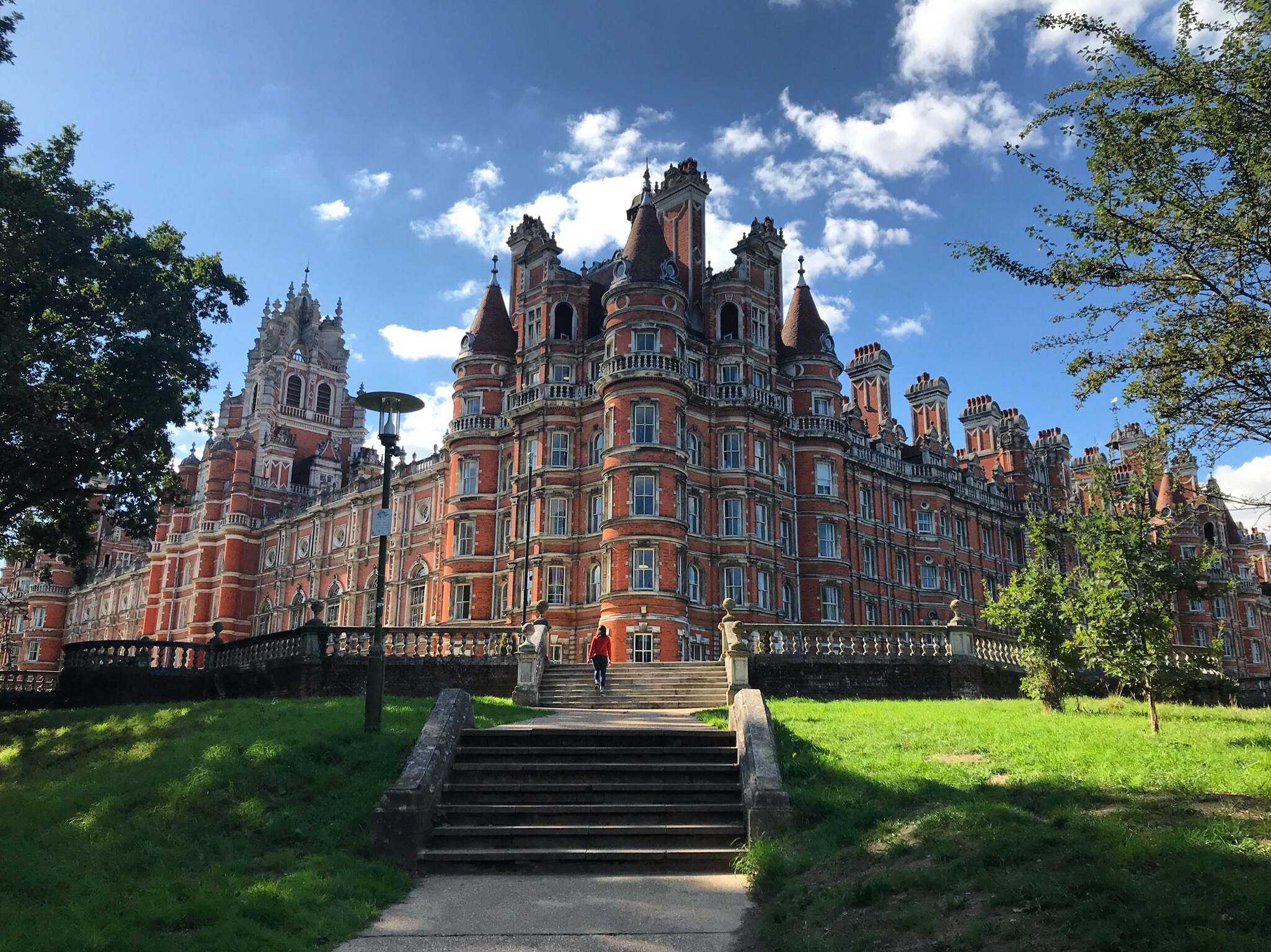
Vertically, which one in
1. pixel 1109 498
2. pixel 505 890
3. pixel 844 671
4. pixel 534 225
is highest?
pixel 534 225

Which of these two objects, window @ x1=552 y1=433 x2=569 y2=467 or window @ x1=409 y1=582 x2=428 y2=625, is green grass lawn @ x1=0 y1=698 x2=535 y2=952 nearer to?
window @ x1=552 y1=433 x2=569 y2=467

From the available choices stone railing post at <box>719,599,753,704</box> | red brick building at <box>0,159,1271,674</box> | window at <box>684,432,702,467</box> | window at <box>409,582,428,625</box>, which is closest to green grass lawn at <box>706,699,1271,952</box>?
stone railing post at <box>719,599,753,704</box>

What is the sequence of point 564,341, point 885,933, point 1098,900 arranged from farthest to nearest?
point 564,341, point 885,933, point 1098,900

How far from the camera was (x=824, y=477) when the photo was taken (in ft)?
159

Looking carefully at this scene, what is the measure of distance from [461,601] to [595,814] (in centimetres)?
3379

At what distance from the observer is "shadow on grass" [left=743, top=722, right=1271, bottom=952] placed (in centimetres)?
754

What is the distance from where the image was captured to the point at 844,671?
91.9 ft

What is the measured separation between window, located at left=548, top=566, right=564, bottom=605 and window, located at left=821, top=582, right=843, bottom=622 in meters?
12.4

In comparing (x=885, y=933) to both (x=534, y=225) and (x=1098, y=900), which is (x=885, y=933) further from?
(x=534, y=225)

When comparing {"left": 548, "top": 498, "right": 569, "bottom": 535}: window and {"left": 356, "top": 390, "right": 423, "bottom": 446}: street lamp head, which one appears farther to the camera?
{"left": 548, "top": 498, "right": 569, "bottom": 535}: window

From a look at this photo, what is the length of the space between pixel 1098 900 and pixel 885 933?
173 centimetres

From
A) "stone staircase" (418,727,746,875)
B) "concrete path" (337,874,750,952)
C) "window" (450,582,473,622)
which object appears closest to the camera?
"concrete path" (337,874,750,952)

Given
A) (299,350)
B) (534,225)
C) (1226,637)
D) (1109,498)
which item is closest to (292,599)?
(299,350)

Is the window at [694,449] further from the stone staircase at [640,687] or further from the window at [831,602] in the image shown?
the stone staircase at [640,687]
